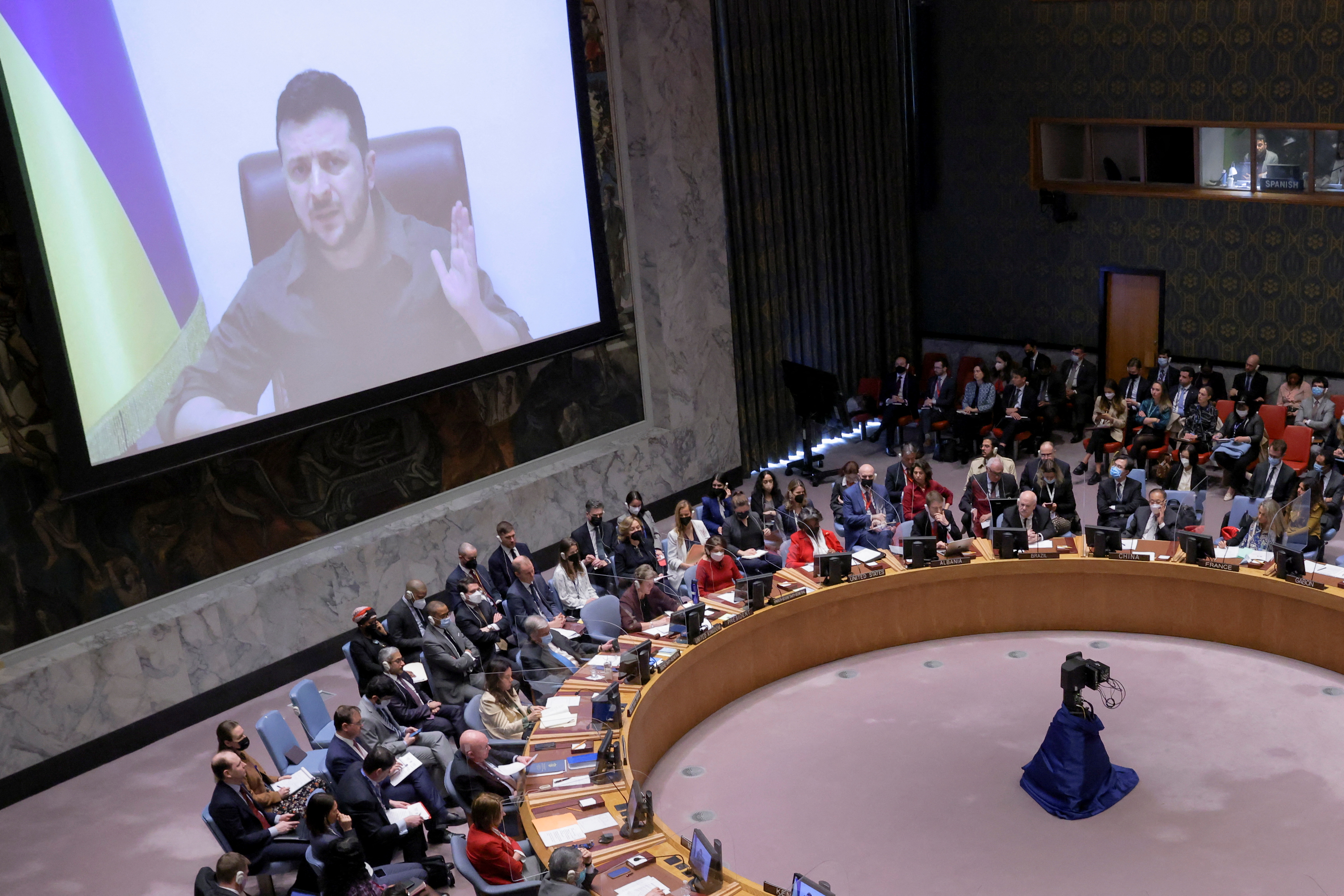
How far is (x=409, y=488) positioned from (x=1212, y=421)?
24.4ft

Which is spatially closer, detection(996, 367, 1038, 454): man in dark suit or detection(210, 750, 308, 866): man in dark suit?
detection(210, 750, 308, 866): man in dark suit

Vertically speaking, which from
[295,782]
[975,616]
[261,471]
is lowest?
[975,616]

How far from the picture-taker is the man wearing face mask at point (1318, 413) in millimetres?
12125

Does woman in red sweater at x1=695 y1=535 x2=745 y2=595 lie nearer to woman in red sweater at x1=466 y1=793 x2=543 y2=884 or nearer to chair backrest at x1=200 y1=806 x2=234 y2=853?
woman in red sweater at x1=466 y1=793 x2=543 y2=884

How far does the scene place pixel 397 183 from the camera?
34.0 feet

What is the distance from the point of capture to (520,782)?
6.73 m

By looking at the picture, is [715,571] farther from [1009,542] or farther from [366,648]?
[366,648]

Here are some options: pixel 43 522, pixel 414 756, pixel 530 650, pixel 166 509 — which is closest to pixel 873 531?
pixel 530 650

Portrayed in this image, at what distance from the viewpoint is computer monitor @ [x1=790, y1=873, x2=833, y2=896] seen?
5164 mm

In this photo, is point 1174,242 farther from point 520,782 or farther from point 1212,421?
point 520,782

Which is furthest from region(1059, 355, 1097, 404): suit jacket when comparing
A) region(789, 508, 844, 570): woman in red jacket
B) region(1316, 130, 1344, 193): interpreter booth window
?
region(789, 508, 844, 570): woman in red jacket

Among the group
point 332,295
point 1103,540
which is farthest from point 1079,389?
point 332,295

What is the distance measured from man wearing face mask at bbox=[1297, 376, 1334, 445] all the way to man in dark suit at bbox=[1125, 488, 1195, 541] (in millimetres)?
2846

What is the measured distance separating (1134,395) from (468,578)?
7254mm
